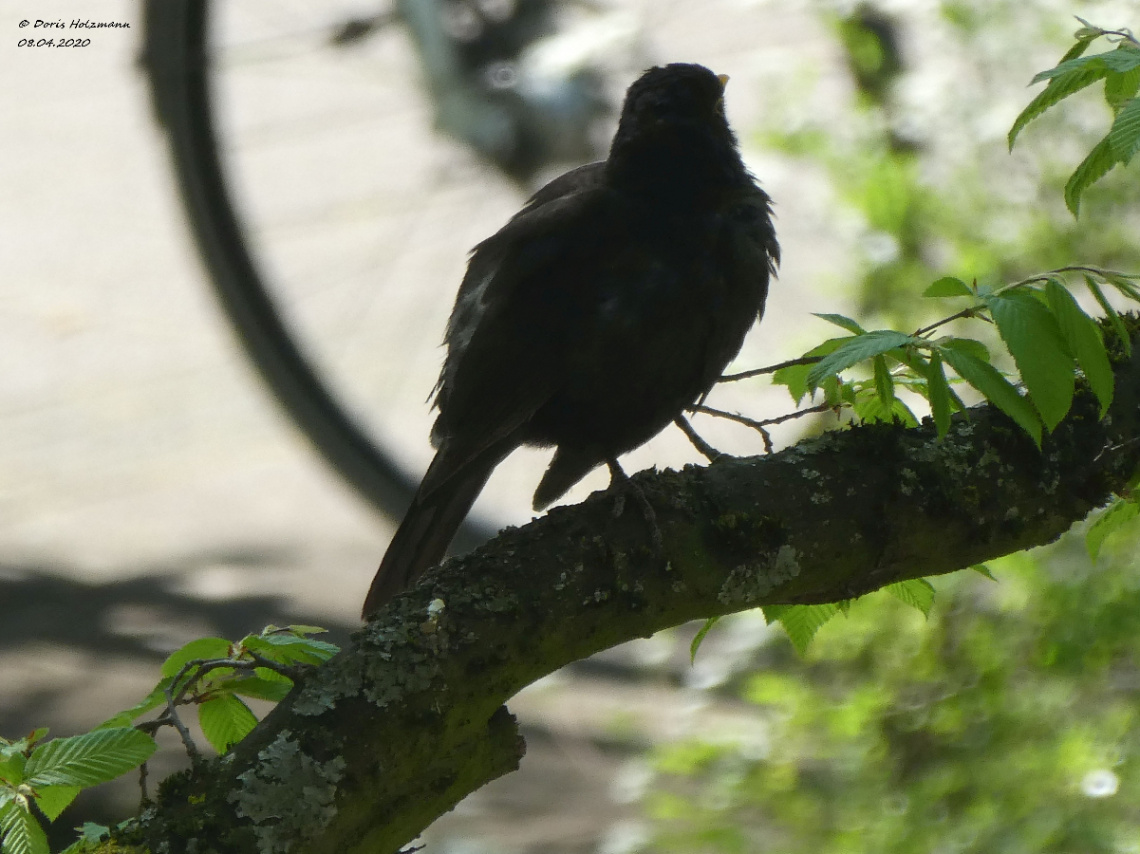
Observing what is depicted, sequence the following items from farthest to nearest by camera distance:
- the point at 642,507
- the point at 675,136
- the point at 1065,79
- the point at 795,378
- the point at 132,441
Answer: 1. the point at 132,441
2. the point at 675,136
3. the point at 795,378
4. the point at 642,507
5. the point at 1065,79

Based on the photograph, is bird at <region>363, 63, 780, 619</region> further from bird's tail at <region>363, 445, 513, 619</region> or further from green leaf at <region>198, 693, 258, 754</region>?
green leaf at <region>198, 693, 258, 754</region>

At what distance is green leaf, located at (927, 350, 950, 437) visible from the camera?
1030 mm

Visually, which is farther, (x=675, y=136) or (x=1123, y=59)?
(x=675, y=136)

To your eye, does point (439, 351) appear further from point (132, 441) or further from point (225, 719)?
point (225, 719)

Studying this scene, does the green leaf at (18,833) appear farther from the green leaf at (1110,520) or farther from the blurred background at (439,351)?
the blurred background at (439,351)

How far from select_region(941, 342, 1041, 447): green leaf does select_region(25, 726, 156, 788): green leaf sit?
68 centimetres

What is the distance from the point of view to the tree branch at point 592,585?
964 mm

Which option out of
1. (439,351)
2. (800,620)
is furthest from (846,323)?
(439,351)

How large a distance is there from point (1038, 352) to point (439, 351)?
2.79 metres

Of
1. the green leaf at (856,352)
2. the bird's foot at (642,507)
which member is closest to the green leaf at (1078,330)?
the green leaf at (856,352)

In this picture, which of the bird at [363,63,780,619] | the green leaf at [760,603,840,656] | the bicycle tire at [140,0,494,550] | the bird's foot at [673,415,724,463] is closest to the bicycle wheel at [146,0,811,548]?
the bicycle tire at [140,0,494,550]

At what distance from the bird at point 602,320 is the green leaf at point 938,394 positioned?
54cm

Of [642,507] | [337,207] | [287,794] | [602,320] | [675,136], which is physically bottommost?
[287,794]

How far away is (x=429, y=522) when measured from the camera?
160cm
